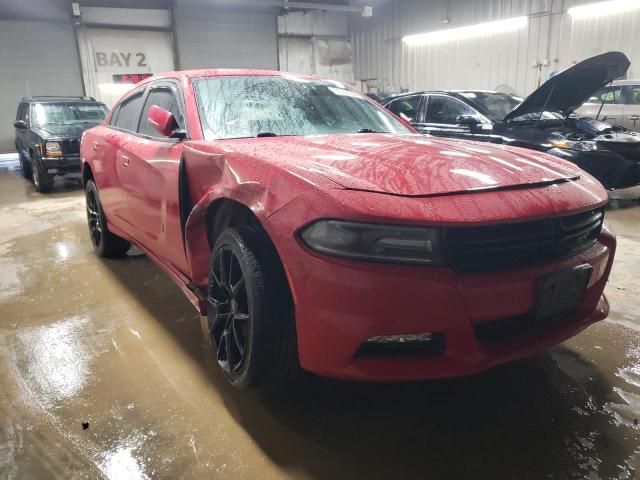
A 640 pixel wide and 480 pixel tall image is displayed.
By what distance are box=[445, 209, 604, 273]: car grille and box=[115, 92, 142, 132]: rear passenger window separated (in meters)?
2.42

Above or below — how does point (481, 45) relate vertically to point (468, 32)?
below

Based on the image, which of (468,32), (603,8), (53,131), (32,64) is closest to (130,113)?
(53,131)

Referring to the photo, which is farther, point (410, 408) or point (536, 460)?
point (410, 408)

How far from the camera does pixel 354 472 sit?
158 cm

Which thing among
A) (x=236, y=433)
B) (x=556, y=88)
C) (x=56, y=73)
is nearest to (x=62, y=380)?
(x=236, y=433)

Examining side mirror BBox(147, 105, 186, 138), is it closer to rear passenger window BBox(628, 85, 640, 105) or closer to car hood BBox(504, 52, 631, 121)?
car hood BBox(504, 52, 631, 121)

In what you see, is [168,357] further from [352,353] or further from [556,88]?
[556,88]

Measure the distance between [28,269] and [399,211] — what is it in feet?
11.4

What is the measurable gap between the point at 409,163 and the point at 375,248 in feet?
1.54

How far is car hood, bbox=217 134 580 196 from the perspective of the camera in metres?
1.59

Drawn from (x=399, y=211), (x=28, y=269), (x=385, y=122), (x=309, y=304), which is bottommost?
(x=28, y=269)

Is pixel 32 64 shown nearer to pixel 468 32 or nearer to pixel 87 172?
pixel 87 172

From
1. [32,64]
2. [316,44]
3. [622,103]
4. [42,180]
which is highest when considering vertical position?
[316,44]

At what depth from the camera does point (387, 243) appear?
149 cm
